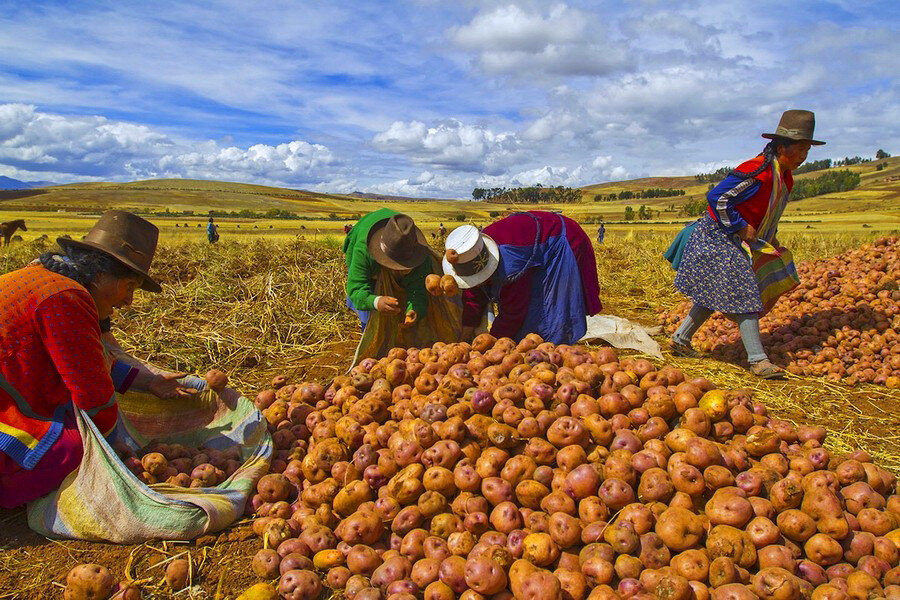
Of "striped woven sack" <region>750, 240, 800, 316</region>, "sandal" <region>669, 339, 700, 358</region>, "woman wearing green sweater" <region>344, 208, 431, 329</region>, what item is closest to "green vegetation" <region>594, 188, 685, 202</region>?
"sandal" <region>669, 339, 700, 358</region>

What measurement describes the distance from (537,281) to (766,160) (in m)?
2.18

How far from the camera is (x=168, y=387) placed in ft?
11.3

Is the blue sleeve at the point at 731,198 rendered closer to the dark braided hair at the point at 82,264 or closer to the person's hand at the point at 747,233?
the person's hand at the point at 747,233

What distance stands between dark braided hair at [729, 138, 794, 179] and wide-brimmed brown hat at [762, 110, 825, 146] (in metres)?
0.06

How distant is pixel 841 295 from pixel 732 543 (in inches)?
201

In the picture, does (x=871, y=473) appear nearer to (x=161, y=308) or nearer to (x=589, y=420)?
(x=589, y=420)

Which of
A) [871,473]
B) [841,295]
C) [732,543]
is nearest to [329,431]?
[732,543]

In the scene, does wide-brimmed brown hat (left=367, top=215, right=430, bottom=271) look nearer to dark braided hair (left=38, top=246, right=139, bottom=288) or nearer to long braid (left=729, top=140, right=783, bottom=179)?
dark braided hair (left=38, top=246, right=139, bottom=288)

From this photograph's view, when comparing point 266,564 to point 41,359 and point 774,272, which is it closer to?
point 41,359

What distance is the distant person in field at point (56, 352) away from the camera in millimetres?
2590

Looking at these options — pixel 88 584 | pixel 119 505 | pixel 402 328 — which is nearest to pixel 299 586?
pixel 88 584

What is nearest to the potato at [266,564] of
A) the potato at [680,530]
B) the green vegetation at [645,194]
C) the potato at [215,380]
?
the potato at [215,380]

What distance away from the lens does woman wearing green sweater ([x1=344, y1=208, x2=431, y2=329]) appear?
14.4ft

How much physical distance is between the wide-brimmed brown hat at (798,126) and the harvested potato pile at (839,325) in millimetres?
1966
